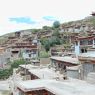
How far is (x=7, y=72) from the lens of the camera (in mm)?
58375

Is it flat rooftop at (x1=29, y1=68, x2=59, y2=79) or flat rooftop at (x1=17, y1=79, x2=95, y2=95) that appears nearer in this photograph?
flat rooftop at (x1=17, y1=79, x2=95, y2=95)

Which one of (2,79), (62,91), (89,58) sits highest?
(89,58)

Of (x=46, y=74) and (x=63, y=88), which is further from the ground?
(x=63, y=88)

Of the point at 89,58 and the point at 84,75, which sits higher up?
the point at 89,58

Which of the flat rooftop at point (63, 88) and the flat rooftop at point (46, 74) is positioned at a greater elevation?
the flat rooftop at point (63, 88)

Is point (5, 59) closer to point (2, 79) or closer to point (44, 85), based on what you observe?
point (2, 79)

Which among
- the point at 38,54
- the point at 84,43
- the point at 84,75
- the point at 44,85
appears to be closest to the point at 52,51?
the point at 38,54

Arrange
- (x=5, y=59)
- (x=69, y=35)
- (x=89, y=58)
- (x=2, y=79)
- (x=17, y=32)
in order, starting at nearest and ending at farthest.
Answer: (x=89, y=58)
(x=2, y=79)
(x=5, y=59)
(x=69, y=35)
(x=17, y=32)

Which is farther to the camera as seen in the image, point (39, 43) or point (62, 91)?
point (39, 43)

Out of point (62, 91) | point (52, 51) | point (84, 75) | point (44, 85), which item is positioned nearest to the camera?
point (62, 91)

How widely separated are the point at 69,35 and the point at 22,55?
48.0ft

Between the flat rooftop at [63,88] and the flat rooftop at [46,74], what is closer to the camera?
the flat rooftop at [63,88]

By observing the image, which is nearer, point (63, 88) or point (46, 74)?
point (63, 88)

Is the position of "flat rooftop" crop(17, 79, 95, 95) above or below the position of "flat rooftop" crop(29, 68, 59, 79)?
above
